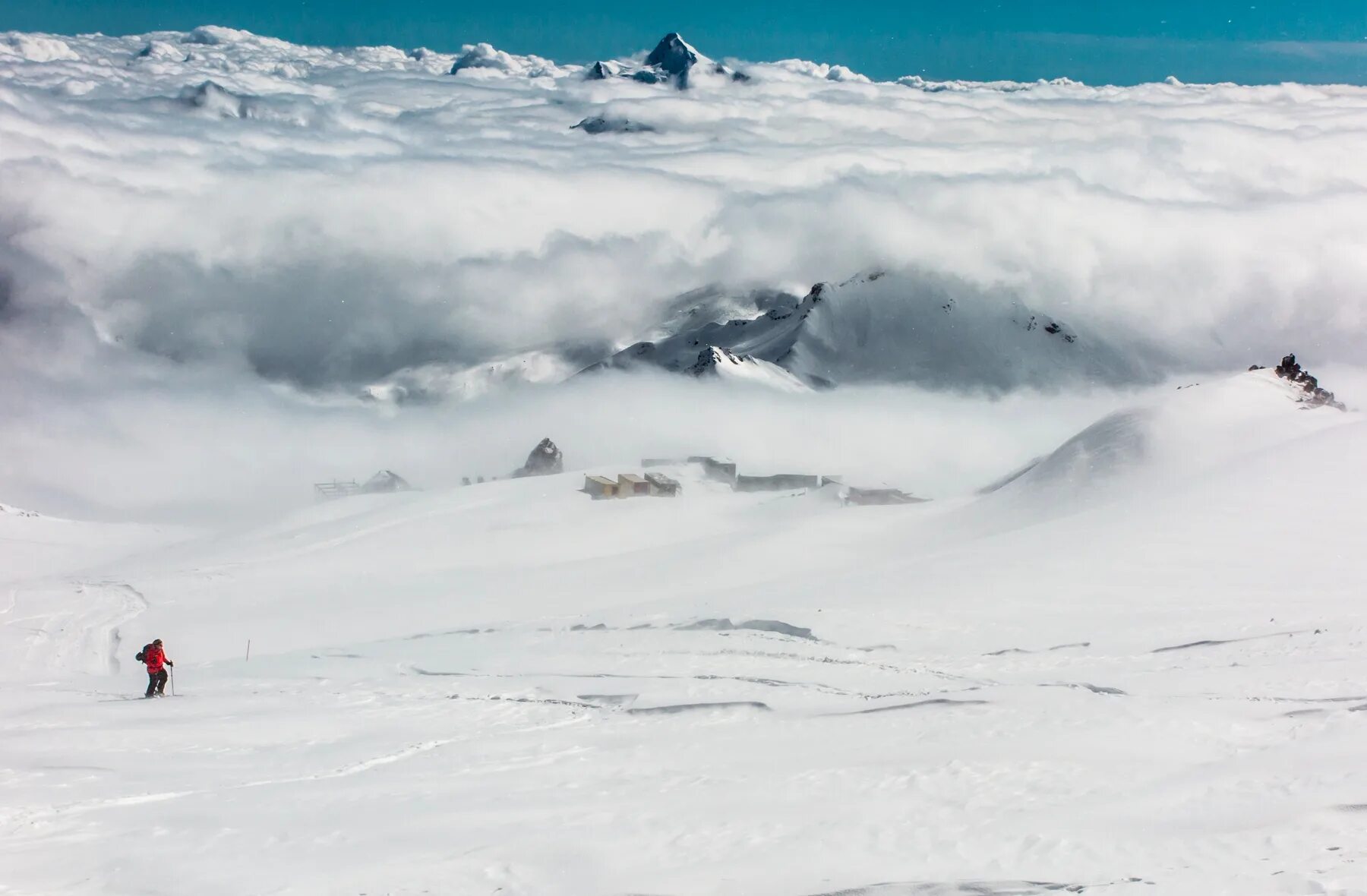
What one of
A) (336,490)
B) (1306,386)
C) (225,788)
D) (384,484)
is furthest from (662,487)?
(225,788)

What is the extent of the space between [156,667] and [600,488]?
38731mm

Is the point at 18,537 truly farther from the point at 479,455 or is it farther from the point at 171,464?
the point at 171,464

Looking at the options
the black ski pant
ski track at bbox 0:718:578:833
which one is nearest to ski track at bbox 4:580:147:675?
the black ski pant

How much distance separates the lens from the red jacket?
20.3 m

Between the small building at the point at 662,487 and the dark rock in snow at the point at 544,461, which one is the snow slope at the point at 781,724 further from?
the dark rock in snow at the point at 544,461

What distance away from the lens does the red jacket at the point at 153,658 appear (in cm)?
2034

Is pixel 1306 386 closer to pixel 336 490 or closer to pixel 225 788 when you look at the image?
pixel 225 788

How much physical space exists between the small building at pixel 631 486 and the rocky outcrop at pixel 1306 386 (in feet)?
90.2

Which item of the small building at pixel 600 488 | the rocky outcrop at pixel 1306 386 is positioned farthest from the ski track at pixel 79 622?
the rocky outcrop at pixel 1306 386

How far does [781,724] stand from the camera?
16734 millimetres

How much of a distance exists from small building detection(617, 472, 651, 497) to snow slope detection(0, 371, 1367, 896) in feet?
63.8

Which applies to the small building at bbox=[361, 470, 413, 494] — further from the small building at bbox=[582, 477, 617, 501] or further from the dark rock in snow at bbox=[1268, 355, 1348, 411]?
the dark rock in snow at bbox=[1268, 355, 1348, 411]

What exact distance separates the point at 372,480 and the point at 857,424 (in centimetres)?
6887

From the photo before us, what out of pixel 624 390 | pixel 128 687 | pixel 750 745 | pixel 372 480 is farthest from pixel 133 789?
pixel 624 390
